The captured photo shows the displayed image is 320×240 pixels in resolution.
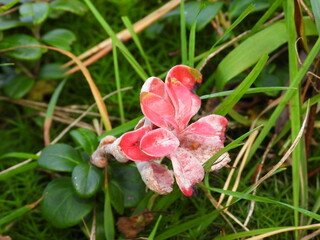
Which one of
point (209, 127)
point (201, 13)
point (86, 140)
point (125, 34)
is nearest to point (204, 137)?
point (209, 127)

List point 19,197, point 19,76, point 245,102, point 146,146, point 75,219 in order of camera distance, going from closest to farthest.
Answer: point 146,146
point 75,219
point 19,197
point 245,102
point 19,76

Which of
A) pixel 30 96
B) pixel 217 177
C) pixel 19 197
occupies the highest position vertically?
pixel 30 96

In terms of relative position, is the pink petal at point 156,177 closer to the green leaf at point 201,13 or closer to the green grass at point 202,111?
the green grass at point 202,111

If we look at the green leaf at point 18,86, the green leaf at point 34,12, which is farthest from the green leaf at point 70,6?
the green leaf at point 18,86

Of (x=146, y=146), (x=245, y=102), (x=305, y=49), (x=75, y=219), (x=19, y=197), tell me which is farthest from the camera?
(x=245, y=102)

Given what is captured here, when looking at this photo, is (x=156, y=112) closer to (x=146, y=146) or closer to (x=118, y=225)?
(x=146, y=146)

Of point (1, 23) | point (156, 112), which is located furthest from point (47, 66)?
point (156, 112)
